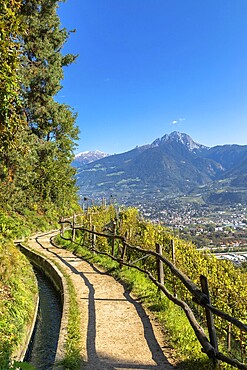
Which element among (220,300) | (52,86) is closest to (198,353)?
(220,300)

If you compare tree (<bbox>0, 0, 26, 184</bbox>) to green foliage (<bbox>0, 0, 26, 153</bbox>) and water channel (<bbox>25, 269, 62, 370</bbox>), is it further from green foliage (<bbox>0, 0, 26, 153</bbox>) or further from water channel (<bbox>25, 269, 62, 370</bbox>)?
water channel (<bbox>25, 269, 62, 370</bbox>)

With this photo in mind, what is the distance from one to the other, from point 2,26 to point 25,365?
229 inches

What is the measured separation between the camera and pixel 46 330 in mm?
7125

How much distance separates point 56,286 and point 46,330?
9.22 ft

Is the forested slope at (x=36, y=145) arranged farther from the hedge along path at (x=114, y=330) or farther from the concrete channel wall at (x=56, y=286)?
the hedge along path at (x=114, y=330)

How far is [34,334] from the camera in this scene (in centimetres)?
688

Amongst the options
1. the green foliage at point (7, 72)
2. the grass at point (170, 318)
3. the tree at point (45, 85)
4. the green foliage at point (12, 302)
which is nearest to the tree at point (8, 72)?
the green foliage at point (7, 72)

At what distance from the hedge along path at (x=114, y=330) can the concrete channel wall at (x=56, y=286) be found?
1.17 feet

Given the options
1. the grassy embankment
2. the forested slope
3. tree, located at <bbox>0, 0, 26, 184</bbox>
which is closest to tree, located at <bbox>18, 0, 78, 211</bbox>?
the forested slope

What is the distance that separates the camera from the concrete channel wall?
17.2 feet

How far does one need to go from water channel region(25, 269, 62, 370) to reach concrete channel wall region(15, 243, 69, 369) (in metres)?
0.19

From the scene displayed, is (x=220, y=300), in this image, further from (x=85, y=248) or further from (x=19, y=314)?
(x=85, y=248)

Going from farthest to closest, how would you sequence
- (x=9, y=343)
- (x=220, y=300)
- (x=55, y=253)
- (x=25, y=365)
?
(x=55, y=253) < (x=220, y=300) < (x=9, y=343) < (x=25, y=365)

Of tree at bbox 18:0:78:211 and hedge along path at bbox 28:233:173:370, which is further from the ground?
tree at bbox 18:0:78:211
